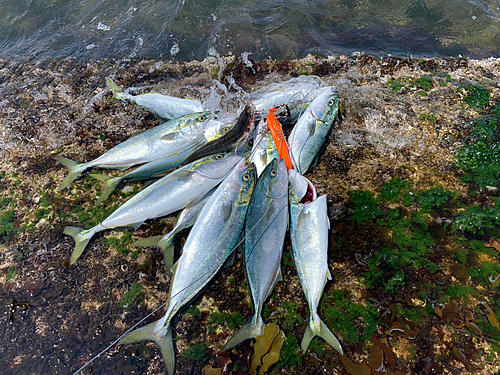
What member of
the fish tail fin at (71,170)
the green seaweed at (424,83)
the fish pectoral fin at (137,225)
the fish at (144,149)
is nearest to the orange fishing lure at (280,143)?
the fish at (144,149)

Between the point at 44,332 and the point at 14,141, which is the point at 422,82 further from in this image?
the point at 14,141

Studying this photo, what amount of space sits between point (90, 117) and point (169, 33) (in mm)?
2904

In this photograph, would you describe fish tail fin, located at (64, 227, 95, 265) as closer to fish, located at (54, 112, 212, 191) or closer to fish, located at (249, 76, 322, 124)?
fish, located at (54, 112, 212, 191)

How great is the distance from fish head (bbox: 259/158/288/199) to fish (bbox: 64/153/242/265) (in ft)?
2.31

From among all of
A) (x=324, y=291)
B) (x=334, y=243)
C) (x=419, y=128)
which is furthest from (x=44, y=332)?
(x=419, y=128)

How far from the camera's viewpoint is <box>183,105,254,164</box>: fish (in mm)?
3654

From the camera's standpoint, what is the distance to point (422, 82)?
16.5ft

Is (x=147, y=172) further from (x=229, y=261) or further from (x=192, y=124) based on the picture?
(x=229, y=261)

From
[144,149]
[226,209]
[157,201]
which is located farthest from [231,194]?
[144,149]

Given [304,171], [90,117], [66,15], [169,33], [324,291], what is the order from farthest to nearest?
[66,15] < [169,33] < [90,117] < [304,171] < [324,291]

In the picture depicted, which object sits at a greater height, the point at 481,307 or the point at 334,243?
the point at 334,243

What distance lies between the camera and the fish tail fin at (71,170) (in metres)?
3.89

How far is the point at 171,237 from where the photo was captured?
3219 millimetres

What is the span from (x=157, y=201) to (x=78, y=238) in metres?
1.01
